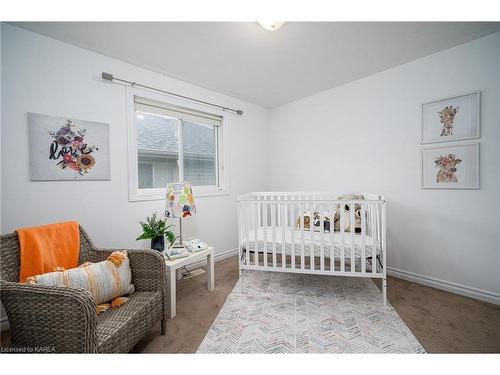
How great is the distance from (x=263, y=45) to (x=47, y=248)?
7.36ft

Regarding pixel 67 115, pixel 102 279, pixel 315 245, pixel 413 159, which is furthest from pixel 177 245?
pixel 413 159

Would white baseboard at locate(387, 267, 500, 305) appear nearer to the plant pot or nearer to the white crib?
the white crib

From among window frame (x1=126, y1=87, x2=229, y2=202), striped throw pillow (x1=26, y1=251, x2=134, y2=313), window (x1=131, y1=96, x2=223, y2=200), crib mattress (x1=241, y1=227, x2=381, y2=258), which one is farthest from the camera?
window (x1=131, y1=96, x2=223, y2=200)

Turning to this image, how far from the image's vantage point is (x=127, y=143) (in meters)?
2.11

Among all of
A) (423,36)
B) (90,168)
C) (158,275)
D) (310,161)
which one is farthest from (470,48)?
(90,168)

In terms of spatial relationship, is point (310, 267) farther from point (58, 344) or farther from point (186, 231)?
point (58, 344)

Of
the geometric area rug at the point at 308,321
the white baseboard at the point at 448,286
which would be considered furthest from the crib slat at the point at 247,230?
the white baseboard at the point at 448,286

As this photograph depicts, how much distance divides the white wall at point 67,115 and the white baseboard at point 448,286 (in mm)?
2383

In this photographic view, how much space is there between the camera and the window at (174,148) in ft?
7.54

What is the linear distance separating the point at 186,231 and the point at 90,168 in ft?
3.82

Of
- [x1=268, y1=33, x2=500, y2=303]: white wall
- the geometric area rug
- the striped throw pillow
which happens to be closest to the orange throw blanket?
the striped throw pillow

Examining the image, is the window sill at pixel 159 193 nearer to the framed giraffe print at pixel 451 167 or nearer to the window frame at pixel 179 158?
the window frame at pixel 179 158

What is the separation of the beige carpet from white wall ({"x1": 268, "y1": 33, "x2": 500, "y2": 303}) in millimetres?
253

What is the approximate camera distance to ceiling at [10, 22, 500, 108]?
1.63 m
